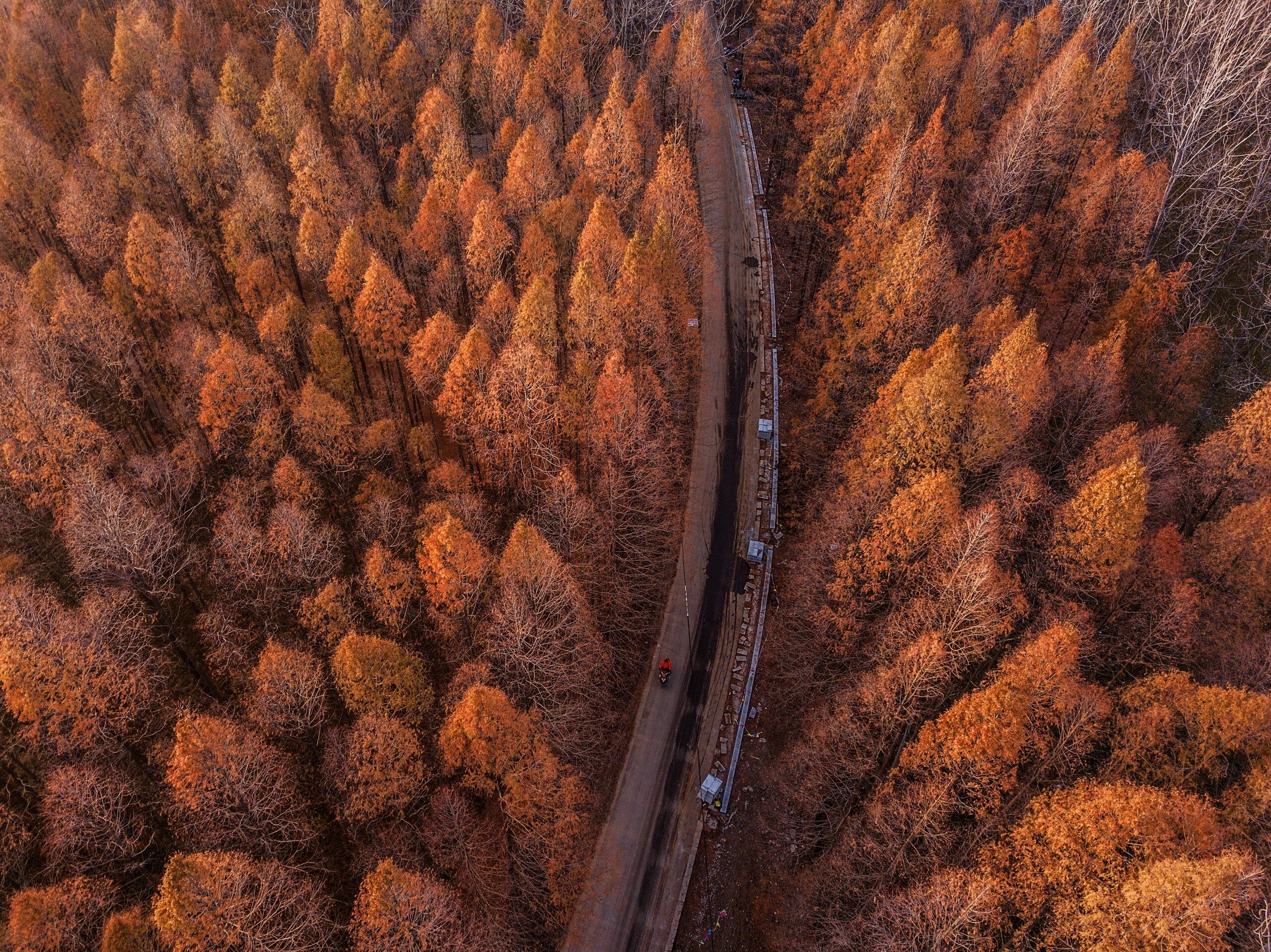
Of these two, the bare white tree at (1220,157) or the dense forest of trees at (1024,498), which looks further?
the bare white tree at (1220,157)

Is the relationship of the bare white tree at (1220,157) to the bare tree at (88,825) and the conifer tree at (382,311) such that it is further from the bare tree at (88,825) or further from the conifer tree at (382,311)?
the bare tree at (88,825)

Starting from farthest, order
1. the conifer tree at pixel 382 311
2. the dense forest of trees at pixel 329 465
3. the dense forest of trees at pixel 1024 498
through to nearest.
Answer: the conifer tree at pixel 382 311 → the dense forest of trees at pixel 329 465 → the dense forest of trees at pixel 1024 498

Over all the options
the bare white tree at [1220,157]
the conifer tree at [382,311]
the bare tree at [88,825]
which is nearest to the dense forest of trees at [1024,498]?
the bare white tree at [1220,157]

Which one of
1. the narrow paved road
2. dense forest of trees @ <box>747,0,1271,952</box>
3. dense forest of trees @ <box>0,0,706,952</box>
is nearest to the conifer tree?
dense forest of trees @ <box>0,0,706,952</box>

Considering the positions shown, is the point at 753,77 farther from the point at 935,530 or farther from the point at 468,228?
the point at 935,530

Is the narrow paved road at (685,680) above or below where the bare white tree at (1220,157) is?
below

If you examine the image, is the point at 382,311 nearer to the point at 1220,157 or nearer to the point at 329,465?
the point at 329,465

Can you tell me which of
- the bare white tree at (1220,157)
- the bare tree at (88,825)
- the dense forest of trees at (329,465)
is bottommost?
the bare tree at (88,825)

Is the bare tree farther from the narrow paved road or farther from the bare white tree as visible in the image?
the bare white tree
